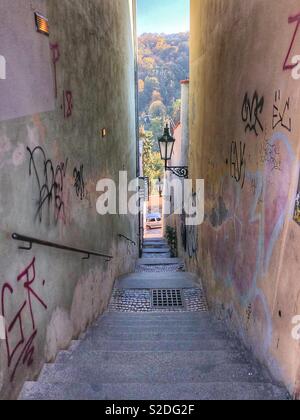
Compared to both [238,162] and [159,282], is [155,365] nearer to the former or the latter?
[238,162]

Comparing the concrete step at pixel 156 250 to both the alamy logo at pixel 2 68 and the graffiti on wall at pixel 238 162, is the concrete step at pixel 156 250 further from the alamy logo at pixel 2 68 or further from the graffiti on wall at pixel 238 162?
the alamy logo at pixel 2 68

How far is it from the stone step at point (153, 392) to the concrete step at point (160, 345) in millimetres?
1086

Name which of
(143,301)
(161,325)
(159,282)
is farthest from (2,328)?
(159,282)

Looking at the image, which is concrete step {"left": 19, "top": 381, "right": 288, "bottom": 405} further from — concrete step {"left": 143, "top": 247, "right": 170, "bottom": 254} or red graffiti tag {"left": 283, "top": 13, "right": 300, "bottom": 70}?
concrete step {"left": 143, "top": 247, "right": 170, "bottom": 254}

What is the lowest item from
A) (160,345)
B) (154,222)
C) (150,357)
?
(154,222)

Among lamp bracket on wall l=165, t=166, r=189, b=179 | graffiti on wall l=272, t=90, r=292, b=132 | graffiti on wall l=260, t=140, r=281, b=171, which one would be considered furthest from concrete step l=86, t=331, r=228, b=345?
lamp bracket on wall l=165, t=166, r=189, b=179

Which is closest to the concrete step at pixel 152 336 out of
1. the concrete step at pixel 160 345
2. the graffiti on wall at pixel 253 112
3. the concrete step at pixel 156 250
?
the concrete step at pixel 160 345

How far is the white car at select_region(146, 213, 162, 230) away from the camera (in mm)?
31047

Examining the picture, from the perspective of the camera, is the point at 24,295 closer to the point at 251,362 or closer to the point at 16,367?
the point at 16,367

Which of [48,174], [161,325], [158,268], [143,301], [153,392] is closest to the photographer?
[153,392]

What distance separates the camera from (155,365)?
3.65m

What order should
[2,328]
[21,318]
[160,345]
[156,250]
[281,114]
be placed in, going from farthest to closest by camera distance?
[156,250] < [160,345] < [281,114] < [21,318] < [2,328]

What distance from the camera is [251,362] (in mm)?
3705

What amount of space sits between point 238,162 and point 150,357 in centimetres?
240
